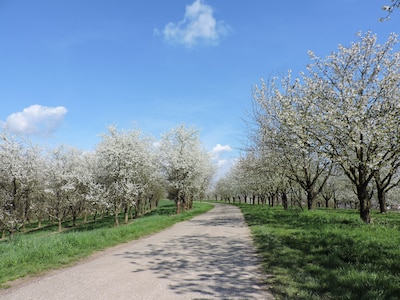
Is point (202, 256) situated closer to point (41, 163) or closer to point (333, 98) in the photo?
point (333, 98)

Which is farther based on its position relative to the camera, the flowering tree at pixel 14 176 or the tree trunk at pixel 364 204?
the flowering tree at pixel 14 176

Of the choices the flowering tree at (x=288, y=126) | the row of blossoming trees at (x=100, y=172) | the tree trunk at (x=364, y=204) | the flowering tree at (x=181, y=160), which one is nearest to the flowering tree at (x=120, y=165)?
the row of blossoming trees at (x=100, y=172)

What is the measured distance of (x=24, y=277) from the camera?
8648 millimetres

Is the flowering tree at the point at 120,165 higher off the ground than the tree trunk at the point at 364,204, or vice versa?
the flowering tree at the point at 120,165

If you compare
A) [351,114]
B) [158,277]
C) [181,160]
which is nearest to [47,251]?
[158,277]

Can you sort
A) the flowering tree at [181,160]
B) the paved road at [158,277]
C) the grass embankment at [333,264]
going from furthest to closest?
the flowering tree at [181,160], the paved road at [158,277], the grass embankment at [333,264]

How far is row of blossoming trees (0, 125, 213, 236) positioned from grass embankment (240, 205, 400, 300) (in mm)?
19067

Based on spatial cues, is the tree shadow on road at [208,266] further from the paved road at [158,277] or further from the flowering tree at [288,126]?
the flowering tree at [288,126]

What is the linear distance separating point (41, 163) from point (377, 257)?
36.3 m

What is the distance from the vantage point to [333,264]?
830 cm

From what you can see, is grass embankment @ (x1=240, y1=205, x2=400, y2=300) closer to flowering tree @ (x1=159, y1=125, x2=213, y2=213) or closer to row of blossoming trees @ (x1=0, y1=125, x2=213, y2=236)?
row of blossoming trees @ (x1=0, y1=125, x2=213, y2=236)

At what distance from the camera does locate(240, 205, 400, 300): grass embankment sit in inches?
244

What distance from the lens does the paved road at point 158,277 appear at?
648 cm

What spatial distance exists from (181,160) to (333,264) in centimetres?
2810
